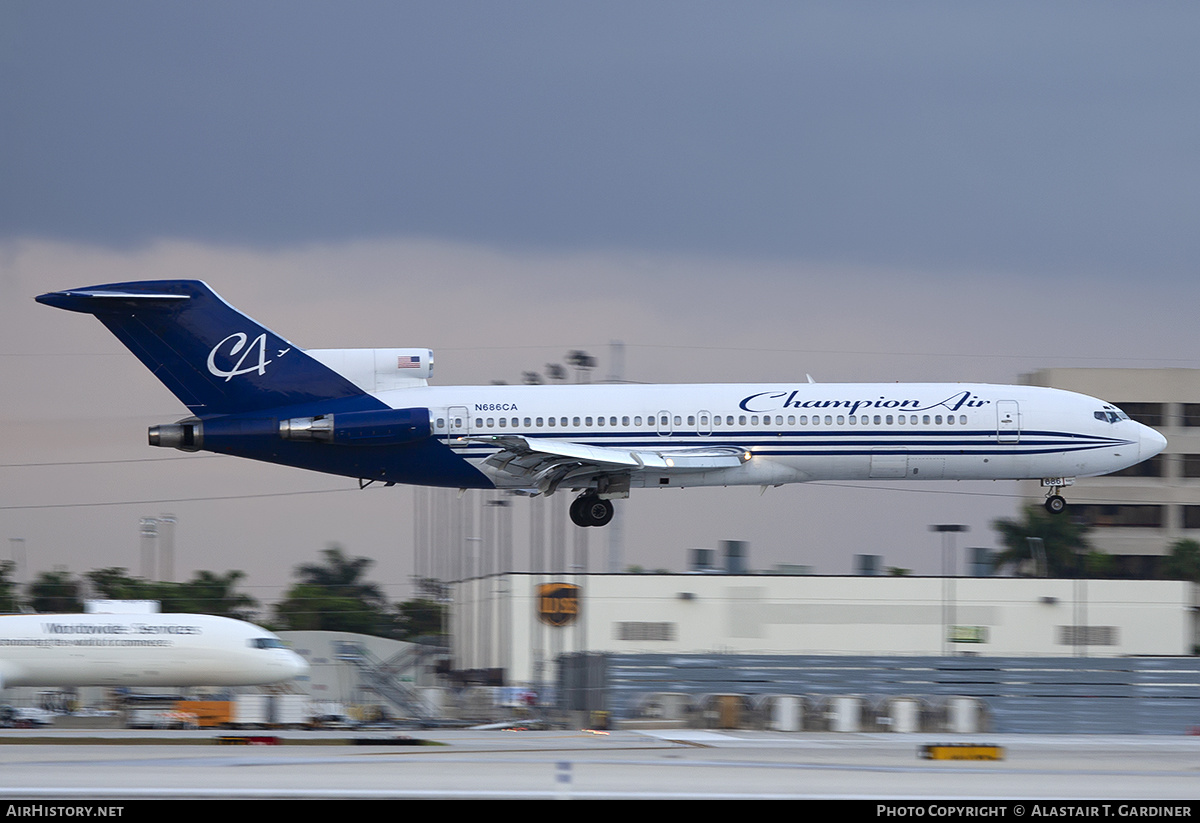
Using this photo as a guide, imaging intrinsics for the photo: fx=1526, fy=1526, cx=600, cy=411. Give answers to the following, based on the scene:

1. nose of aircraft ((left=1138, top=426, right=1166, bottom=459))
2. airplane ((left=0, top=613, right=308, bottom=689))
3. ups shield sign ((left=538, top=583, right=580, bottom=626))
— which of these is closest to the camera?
airplane ((left=0, top=613, right=308, bottom=689))

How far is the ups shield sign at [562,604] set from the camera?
61875 millimetres

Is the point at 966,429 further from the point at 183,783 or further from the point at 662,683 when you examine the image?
the point at 183,783

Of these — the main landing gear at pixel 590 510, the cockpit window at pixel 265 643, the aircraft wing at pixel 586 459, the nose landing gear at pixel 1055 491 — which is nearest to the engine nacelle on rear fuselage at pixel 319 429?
the aircraft wing at pixel 586 459

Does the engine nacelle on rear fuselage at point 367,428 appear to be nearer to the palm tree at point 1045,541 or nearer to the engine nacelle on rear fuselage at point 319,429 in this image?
the engine nacelle on rear fuselage at point 319,429

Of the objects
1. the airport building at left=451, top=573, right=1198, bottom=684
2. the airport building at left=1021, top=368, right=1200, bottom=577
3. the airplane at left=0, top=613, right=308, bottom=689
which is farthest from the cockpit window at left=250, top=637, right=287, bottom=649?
the airport building at left=1021, top=368, right=1200, bottom=577

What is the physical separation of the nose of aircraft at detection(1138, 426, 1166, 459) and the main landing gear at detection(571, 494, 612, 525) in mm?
17446

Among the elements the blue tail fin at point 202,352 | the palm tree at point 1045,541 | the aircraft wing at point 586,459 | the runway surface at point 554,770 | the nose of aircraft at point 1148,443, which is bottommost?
the runway surface at point 554,770

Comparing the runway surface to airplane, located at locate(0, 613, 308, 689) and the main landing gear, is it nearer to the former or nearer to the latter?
airplane, located at locate(0, 613, 308, 689)

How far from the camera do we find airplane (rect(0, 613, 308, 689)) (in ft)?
151

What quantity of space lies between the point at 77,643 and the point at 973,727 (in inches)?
1099

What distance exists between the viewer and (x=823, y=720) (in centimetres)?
4784

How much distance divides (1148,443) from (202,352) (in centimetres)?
3087

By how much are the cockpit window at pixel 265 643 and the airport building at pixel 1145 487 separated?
71.1 m

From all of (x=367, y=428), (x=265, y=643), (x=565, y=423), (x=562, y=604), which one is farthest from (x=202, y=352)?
(x=562, y=604)
